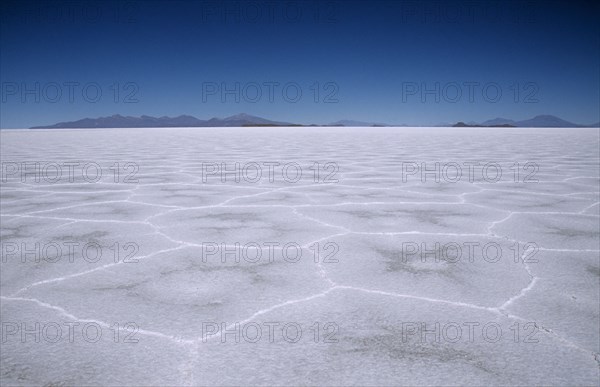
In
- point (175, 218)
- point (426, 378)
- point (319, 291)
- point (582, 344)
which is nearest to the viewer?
point (426, 378)

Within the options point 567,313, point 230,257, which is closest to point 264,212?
point 230,257

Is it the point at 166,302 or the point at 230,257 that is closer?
the point at 166,302

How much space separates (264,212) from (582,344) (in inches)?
58.4

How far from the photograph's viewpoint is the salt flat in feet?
2.64

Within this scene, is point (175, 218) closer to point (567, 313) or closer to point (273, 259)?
point (273, 259)

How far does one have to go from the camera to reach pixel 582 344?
873 mm

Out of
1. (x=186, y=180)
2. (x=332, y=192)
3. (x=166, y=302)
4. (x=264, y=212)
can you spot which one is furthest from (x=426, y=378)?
(x=186, y=180)

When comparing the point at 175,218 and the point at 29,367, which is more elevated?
the point at 175,218

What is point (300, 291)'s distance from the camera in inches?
45.2

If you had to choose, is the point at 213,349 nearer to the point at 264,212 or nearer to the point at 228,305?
the point at 228,305

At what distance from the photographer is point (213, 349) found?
856 millimetres

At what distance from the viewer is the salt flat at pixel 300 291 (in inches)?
31.7

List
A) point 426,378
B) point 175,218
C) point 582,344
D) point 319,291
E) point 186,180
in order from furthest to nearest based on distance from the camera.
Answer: point 186,180 → point 175,218 → point 319,291 → point 582,344 → point 426,378

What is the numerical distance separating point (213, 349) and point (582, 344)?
2.67ft
